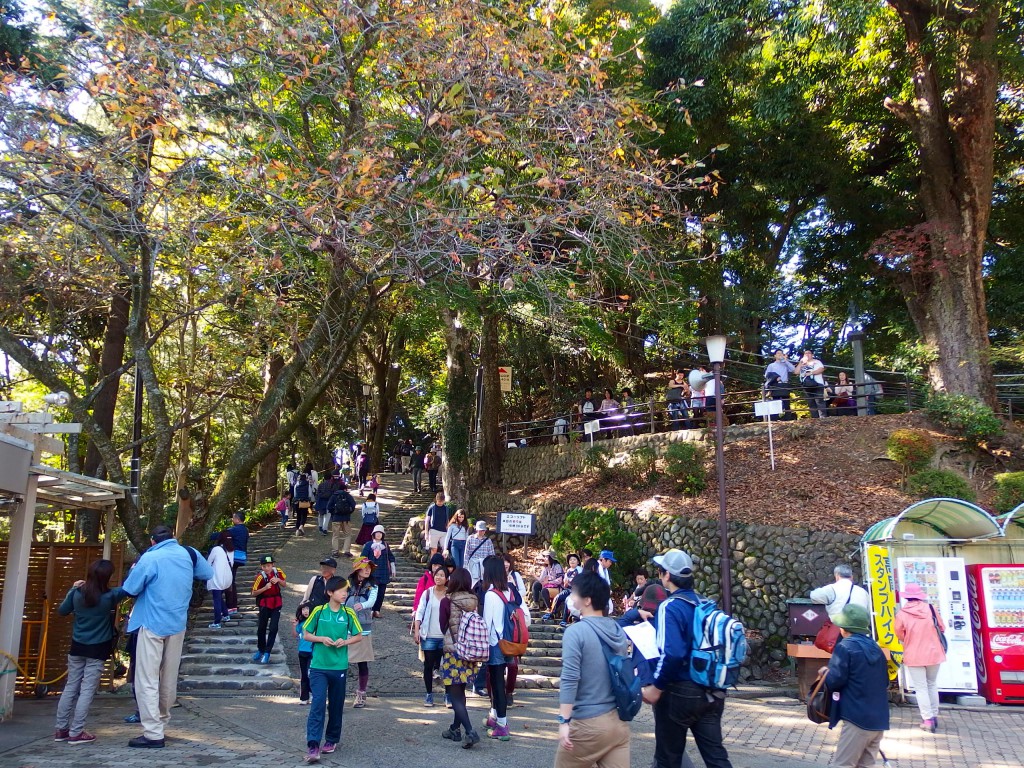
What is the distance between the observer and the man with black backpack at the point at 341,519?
17.1m

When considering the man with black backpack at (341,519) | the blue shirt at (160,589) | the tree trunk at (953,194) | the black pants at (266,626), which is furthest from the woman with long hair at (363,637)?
the tree trunk at (953,194)

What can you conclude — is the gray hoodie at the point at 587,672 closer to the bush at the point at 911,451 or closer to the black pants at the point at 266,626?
the black pants at the point at 266,626

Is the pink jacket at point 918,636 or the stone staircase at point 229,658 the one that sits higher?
the pink jacket at point 918,636

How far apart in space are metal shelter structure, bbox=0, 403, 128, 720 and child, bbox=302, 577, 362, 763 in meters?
3.38

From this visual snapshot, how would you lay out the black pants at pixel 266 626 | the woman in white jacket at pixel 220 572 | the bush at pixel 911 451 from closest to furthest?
the black pants at pixel 266 626, the woman in white jacket at pixel 220 572, the bush at pixel 911 451

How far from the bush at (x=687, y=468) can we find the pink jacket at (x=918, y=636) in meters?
7.44

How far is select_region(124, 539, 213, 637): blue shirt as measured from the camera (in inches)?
272

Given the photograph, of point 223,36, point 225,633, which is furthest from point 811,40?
point 225,633

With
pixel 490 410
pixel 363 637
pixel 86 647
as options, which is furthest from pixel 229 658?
pixel 490 410

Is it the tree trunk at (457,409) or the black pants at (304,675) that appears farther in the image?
the tree trunk at (457,409)

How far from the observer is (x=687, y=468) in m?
16.6

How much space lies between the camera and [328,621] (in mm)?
Answer: 6520

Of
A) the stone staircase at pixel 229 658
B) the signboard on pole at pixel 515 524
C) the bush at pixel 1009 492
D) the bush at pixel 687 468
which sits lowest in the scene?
the stone staircase at pixel 229 658

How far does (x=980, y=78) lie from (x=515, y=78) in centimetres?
1176
